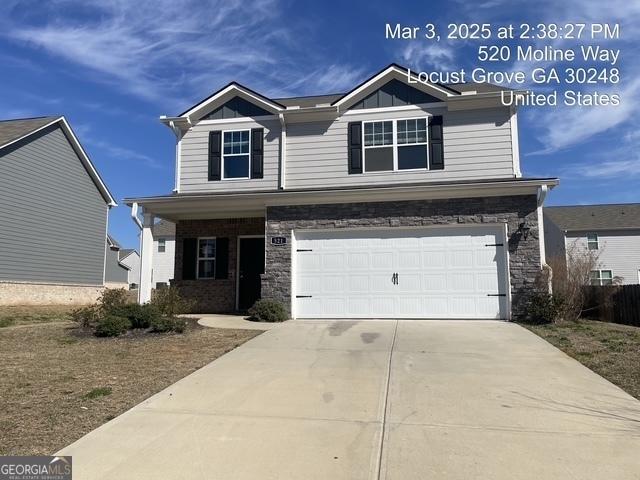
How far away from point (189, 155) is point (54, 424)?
36.5 ft

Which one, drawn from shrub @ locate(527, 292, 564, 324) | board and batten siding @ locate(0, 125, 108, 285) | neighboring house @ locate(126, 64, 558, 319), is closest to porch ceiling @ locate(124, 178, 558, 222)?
neighboring house @ locate(126, 64, 558, 319)

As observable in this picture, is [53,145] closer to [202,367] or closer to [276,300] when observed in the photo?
[276,300]

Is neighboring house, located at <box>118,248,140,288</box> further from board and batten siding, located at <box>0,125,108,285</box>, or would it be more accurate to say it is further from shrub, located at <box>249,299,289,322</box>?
shrub, located at <box>249,299,289,322</box>

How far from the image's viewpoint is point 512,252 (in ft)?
39.0

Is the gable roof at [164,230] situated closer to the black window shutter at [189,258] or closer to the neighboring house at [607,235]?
the black window shutter at [189,258]

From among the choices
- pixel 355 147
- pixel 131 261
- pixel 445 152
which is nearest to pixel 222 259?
pixel 355 147

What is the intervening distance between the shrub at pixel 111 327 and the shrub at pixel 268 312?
3.25 m

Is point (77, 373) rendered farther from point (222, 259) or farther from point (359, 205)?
point (222, 259)

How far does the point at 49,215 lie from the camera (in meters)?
21.7

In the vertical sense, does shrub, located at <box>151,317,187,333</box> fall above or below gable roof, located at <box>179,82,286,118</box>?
below

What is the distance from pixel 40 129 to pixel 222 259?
11.3 m

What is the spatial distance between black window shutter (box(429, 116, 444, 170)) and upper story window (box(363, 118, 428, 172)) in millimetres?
Answer: 160

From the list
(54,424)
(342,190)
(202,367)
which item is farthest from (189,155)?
(54,424)

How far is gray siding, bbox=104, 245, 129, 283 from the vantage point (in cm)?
3747
